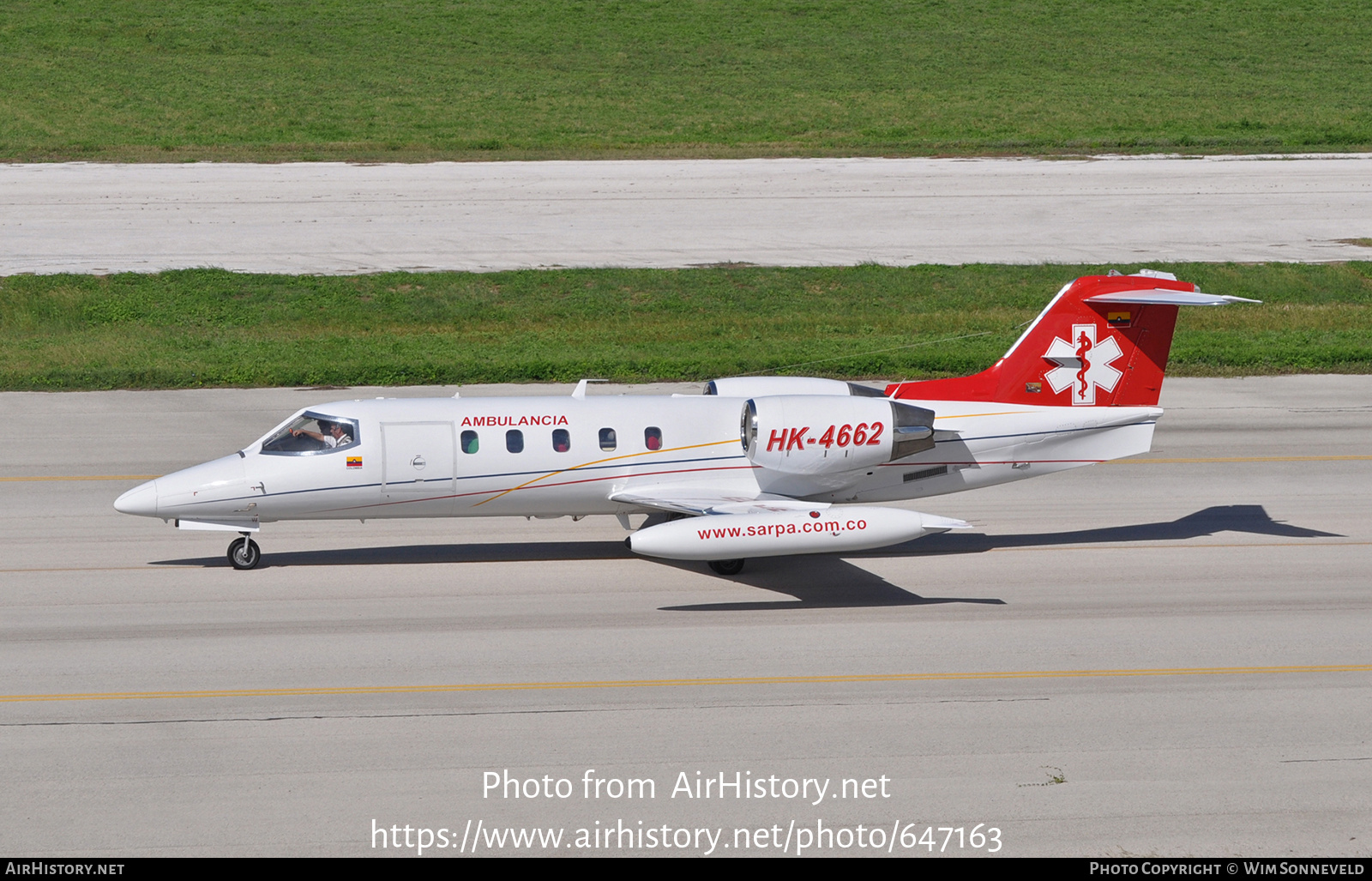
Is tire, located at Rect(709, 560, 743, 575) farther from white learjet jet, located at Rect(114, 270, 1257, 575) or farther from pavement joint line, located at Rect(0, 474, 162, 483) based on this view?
pavement joint line, located at Rect(0, 474, 162, 483)

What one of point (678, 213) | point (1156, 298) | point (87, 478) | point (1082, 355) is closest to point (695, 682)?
point (1082, 355)

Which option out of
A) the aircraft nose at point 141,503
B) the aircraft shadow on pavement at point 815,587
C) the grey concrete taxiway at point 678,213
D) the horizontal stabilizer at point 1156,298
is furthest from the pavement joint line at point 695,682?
the grey concrete taxiway at point 678,213

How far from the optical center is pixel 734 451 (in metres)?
18.4

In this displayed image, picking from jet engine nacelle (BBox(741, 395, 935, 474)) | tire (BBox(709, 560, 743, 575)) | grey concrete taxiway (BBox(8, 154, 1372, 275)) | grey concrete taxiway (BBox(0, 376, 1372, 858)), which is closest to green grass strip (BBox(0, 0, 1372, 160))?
grey concrete taxiway (BBox(8, 154, 1372, 275))

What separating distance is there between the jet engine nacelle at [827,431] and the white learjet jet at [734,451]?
0.02m

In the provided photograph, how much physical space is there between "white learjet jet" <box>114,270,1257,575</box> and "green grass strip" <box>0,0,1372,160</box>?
3340cm

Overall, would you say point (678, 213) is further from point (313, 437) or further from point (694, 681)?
point (694, 681)

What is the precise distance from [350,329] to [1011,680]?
22141 mm

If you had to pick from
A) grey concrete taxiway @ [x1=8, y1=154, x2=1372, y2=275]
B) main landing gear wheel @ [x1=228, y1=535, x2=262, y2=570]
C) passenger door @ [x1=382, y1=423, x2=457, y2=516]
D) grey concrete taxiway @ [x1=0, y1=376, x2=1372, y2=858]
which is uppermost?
grey concrete taxiway @ [x1=8, y1=154, x2=1372, y2=275]

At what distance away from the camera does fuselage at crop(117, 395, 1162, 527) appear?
17.6 meters

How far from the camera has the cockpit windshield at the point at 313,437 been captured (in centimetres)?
1775

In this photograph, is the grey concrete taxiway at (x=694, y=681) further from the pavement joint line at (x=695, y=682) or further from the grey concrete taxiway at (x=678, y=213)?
the grey concrete taxiway at (x=678, y=213)

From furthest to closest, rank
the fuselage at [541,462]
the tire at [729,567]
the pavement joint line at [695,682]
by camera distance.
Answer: the tire at [729,567], the fuselage at [541,462], the pavement joint line at [695,682]
